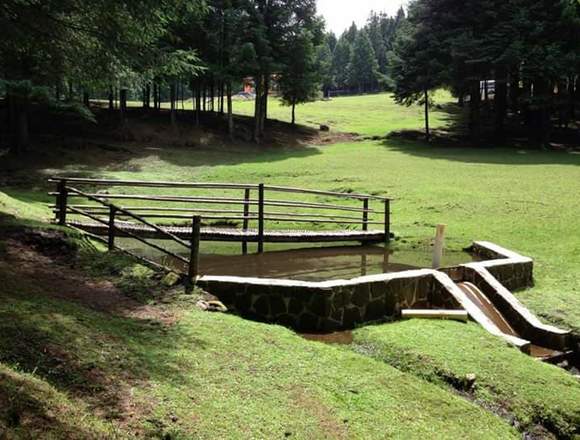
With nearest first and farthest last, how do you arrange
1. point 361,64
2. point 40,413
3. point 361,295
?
point 40,413, point 361,295, point 361,64

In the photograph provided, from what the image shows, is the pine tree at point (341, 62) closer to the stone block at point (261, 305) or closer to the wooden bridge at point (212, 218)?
the wooden bridge at point (212, 218)

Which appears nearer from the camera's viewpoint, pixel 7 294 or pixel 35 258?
pixel 7 294

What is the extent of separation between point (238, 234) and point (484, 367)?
757 centimetres

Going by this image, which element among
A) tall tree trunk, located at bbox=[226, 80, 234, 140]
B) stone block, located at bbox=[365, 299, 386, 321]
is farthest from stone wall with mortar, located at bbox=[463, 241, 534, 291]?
tall tree trunk, located at bbox=[226, 80, 234, 140]

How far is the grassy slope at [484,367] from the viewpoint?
648 centimetres

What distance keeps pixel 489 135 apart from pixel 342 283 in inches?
1386

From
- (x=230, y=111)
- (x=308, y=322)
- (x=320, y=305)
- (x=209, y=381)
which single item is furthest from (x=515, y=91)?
(x=209, y=381)

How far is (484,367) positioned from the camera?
284 inches

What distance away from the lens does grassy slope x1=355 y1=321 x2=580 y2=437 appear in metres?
6.48

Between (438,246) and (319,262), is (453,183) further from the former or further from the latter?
(319,262)

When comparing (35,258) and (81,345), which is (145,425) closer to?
(81,345)

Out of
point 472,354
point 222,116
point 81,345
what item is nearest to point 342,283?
point 472,354

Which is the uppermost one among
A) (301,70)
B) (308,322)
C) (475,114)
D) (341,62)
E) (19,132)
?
(341,62)

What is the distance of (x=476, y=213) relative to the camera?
17719 mm
